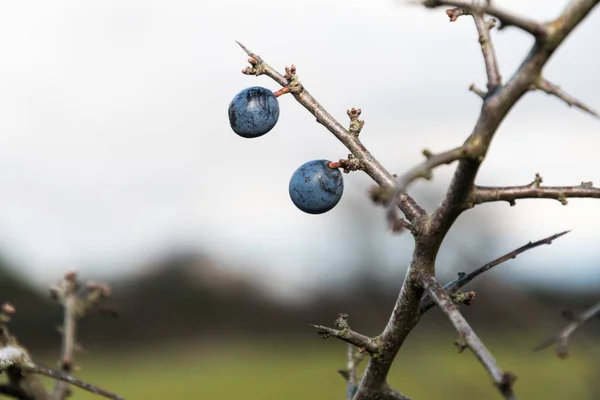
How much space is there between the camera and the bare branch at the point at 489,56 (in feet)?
4.23

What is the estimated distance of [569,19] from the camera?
1214 millimetres

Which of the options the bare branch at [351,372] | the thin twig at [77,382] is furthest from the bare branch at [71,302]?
the bare branch at [351,372]

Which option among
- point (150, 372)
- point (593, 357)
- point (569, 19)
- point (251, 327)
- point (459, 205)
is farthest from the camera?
point (251, 327)

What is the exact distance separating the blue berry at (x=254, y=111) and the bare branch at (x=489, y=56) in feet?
2.38

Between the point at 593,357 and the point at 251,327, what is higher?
the point at 251,327

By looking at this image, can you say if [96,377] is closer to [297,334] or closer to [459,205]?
[297,334]

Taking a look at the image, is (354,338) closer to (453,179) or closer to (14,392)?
(453,179)

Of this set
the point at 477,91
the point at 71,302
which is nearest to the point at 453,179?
the point at 477,91

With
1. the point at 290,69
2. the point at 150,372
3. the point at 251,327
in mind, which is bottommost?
the point at 290,69

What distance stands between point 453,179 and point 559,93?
24 cm

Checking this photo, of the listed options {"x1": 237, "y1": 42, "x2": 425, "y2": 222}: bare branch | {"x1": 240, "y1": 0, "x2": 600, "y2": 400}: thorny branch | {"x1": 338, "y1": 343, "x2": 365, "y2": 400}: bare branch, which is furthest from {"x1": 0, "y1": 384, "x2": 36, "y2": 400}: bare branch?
{"x1": 237, "y1": 42, "x2": 425, "y2": 222}: bare branch

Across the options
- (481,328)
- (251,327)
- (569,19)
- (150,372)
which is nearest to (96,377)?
(150,372)

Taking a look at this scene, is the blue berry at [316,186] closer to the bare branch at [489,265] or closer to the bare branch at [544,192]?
the bare branch at [489,265]

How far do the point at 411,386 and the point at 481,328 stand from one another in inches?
224
